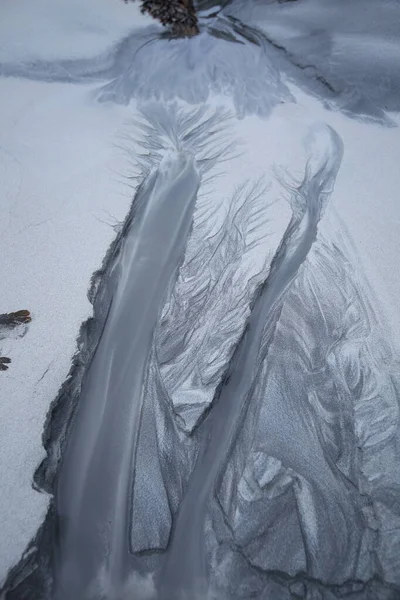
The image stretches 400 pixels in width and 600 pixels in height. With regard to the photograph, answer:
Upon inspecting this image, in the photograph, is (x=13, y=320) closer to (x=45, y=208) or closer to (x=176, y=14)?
(x=45, y=208)

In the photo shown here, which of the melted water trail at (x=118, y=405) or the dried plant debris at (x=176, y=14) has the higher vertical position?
the dried plant debris at (x=176, y=14)

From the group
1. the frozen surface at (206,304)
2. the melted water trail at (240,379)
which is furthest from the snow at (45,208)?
the melted water trail at (240,379)

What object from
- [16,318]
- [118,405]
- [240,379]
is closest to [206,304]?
[240,379]

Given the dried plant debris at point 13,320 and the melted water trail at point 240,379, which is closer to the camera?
the melted water trail at point 240,379

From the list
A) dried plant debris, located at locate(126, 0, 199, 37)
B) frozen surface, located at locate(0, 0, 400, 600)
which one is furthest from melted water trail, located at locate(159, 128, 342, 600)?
dried plant debris, located at locate(126, 0, 199, 37)

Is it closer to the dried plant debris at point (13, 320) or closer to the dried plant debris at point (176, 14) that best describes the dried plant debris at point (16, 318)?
the dried plant debris at point (13, 320)

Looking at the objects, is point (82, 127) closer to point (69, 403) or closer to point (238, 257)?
point (238, 257)
